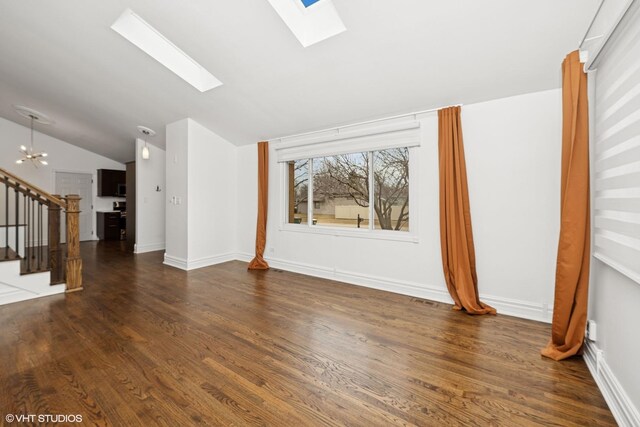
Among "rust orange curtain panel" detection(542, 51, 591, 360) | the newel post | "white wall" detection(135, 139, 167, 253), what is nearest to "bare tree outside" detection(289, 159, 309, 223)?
the newel post

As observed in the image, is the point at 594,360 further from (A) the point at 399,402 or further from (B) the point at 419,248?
(B) the point at 419,248

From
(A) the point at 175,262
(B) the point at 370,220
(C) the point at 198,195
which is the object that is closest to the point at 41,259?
(A) the point at 175,262

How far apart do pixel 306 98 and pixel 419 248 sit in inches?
91.9

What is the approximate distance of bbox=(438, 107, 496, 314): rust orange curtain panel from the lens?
2.98 metres

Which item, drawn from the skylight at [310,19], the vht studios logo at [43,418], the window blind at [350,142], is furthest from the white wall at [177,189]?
the vht studios logo at [43,418]

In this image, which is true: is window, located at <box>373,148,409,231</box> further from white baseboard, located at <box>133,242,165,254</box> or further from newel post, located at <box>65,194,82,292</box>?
white baseboard, located at <box>133,242,165,254</box>

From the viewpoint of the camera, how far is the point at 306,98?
345 cm

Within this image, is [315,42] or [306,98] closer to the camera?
[315,42]

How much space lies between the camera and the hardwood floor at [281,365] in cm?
155

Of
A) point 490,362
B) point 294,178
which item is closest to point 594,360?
point 490,362

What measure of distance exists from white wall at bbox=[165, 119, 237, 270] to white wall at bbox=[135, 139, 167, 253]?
1.50m

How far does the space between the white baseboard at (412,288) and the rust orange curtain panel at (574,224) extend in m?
0.68

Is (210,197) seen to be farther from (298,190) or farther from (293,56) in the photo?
(293,56)

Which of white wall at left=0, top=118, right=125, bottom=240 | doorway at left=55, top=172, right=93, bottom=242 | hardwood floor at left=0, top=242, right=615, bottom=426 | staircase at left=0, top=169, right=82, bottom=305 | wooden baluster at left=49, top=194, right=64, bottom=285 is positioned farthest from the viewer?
doorway at left=55, top=172, right=93, bottom=242
